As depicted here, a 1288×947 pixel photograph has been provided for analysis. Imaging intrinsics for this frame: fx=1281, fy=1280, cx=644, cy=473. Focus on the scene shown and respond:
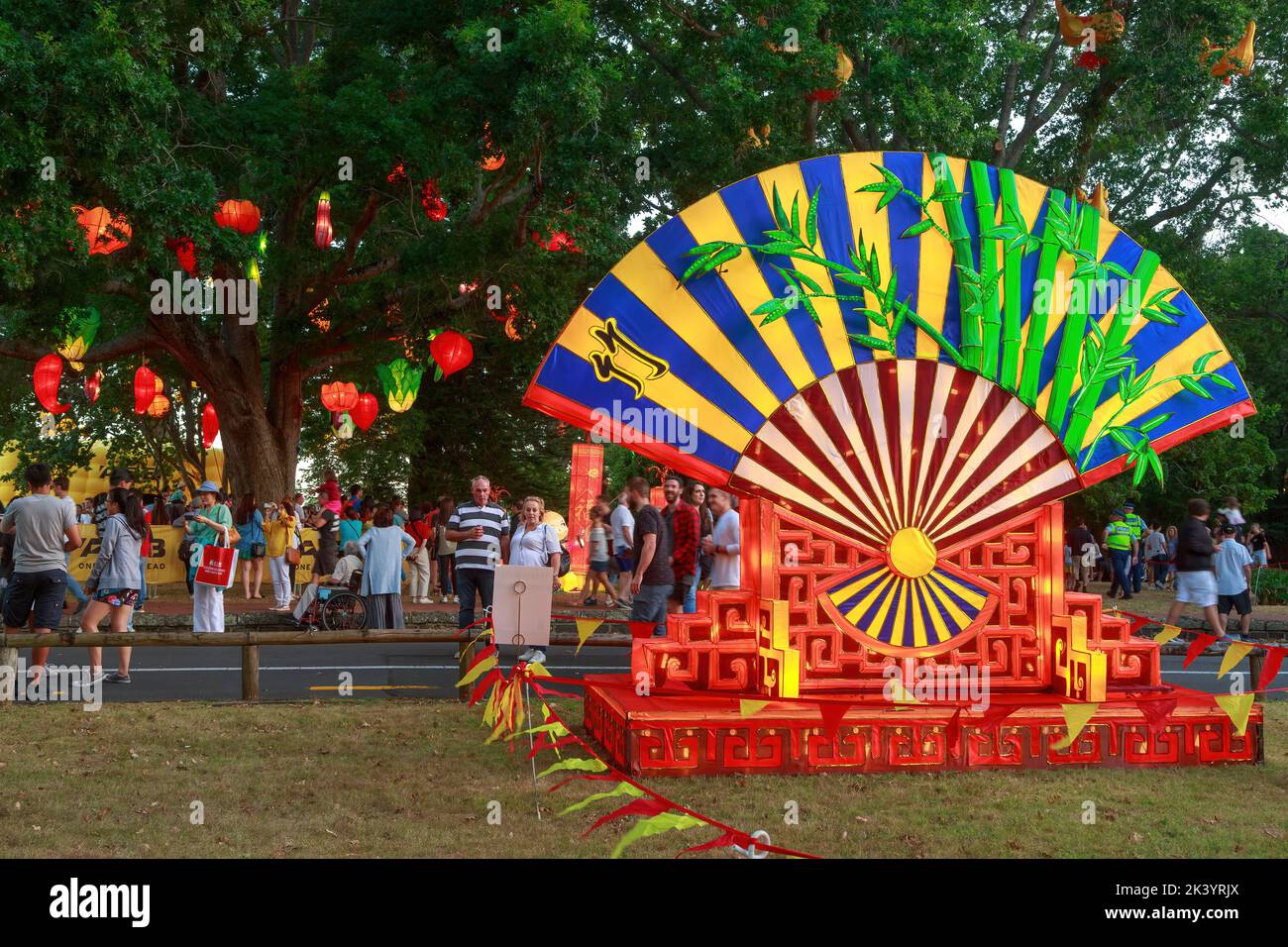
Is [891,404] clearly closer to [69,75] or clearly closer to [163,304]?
[69,75]

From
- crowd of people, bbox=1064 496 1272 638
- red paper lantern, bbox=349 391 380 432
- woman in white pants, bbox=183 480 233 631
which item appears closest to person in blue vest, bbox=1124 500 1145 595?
crowd of people, bbox=1064 496 1272 638

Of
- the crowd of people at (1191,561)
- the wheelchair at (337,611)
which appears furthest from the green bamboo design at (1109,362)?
the wheelchair at (337,611)

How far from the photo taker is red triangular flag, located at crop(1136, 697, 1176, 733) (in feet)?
24.1

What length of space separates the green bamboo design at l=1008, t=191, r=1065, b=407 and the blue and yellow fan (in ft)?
0.05

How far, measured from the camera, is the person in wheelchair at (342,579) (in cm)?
1393

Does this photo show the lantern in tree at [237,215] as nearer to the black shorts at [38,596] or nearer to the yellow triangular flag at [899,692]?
the black shorts at [38,596]

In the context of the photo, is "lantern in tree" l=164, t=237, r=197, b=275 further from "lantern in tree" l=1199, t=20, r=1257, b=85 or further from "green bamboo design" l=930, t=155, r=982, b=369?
"lantern in tree" l=1199, t=20, r=1257, b=85

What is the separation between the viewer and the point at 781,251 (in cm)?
777

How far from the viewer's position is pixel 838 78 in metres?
17.0

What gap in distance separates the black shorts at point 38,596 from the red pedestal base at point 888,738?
4632mm

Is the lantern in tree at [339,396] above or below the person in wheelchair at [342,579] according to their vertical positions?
above

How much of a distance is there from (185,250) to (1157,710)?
12225 mm

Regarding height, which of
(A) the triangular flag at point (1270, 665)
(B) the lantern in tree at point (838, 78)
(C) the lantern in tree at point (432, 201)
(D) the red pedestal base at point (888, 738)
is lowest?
(D) the red pedestal base at point (888, 738)
